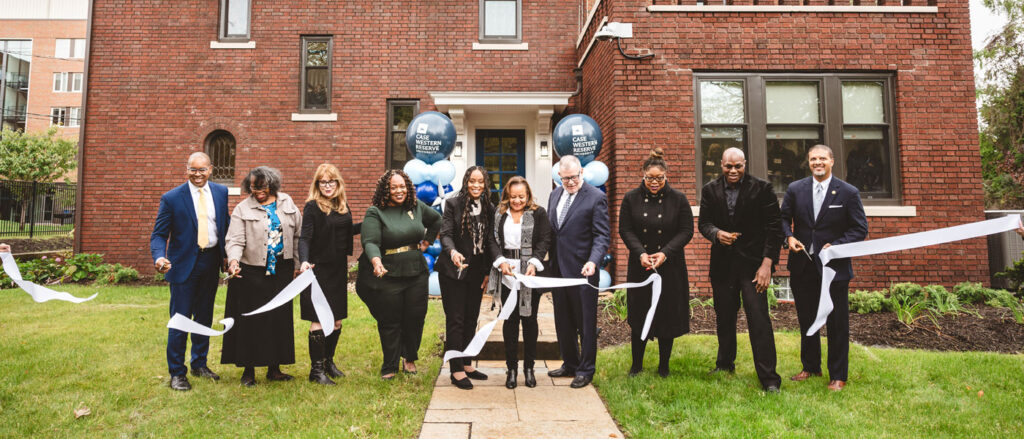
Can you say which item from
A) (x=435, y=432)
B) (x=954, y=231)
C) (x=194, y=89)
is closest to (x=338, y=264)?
(x=435, y=432)

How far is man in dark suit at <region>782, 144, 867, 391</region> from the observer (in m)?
3.88

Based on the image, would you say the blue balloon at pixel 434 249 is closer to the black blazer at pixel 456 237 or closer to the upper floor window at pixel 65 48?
the black blazer at pixel 456 237

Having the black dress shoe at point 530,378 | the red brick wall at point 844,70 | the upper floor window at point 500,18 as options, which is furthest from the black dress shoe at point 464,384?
the upper floor window at point 500,18

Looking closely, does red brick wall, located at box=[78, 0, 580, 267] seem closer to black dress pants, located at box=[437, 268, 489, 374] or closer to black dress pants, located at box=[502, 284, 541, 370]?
black dress pants, located at box=[437, 268, 489, 374]

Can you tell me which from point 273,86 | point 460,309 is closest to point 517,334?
point 460,309

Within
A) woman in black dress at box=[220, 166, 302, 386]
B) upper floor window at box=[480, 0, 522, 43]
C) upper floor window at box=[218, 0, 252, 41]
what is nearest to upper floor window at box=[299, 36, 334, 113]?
upper floor window at box=[218, 0, 252, 41]

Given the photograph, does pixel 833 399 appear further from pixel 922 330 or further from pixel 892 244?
pixel 922 330

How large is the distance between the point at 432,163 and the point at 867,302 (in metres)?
6.20

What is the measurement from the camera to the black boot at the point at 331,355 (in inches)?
167

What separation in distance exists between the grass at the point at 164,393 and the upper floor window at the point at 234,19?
6.48 meters

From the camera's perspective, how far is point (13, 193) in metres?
15.6

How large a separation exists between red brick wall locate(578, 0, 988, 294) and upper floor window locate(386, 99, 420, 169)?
4.16 m

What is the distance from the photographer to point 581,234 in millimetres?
4152

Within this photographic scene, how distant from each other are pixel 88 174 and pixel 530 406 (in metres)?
10.7
